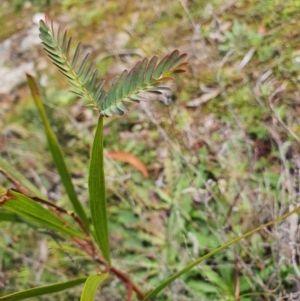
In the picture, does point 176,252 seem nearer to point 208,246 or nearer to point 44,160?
point 208,246

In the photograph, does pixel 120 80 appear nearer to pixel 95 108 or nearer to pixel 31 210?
pixel 95 108

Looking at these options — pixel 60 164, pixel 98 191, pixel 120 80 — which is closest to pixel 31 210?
pixel 98 191

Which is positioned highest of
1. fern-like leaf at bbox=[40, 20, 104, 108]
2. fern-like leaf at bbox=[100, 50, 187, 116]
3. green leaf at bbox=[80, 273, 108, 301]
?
fern-like leaf at bbox=[40, 20, 104, 108]

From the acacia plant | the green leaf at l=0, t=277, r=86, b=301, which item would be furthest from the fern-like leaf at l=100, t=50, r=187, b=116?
the green leaf at l=0, t=277, r=86, b=301

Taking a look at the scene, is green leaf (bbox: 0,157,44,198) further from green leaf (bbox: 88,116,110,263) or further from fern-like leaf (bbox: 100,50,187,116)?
fern-like leaf (bbox: 100,50,187,116)

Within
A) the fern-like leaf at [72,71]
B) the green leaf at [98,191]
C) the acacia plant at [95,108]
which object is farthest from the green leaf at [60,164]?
the fern-like leaf at [72,71]

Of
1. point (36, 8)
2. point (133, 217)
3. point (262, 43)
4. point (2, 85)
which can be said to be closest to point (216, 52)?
point (262, 43)
